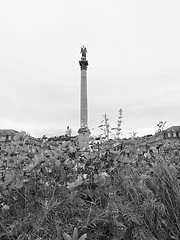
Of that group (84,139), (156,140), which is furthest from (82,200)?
(156,140)

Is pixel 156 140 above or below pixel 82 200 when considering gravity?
above

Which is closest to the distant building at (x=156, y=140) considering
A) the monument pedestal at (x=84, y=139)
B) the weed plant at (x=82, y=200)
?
the monument pedestal at (x=84, y=139)

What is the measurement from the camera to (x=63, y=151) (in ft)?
6.96

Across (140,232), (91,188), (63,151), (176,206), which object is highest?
(63,151)

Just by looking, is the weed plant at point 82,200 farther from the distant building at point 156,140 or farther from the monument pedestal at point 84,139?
the distant building at point 156,140

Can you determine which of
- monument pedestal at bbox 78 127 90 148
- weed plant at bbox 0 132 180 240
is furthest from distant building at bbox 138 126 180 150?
weed plant at bbox 0 132 180 240

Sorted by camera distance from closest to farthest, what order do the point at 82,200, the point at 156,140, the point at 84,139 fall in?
the point at 82,200 → the point at 84,139 → the point at 156,140

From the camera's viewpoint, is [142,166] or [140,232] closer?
[140,232]

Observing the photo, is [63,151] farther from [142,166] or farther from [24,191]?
[142,166]

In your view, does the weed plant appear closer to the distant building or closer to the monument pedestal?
the monument pedestal

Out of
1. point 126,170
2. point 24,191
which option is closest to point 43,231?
point 24,191

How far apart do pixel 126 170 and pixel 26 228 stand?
4.27 ft

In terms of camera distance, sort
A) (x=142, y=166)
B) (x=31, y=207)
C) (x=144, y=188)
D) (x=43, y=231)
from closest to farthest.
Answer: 1. (x=43, y=231)
2. (x=31, y=207)
3. (x=144, y=188)
4. (x=142, y=166)

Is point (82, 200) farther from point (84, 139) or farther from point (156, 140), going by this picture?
point (156, 140)
